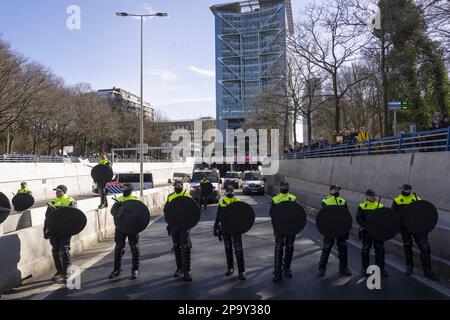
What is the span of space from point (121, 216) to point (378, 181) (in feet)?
35.9

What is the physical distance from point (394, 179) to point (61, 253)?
10882 millimetres

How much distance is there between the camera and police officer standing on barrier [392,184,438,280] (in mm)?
8172

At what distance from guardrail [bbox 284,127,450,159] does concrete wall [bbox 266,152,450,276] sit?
0.38m

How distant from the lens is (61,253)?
8.30 meters

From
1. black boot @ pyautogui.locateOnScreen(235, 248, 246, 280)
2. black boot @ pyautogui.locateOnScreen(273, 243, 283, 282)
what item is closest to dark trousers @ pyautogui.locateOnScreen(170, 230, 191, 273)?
black boot @ pyautogui.locateOnScreen(235, 248, 246, 280)

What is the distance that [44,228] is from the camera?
8.41 m

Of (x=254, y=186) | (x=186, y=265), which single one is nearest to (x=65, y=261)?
(x=186, y=265)

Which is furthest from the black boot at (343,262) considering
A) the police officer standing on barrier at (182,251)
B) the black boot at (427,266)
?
the police officer standing on barrier at (182,251)

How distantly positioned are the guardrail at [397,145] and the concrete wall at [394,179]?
38 cm

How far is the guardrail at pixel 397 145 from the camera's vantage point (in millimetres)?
13314

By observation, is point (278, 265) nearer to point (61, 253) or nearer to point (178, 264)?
point (178, 264)

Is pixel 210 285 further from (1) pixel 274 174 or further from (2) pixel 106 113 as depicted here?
(2) pixel 106 113

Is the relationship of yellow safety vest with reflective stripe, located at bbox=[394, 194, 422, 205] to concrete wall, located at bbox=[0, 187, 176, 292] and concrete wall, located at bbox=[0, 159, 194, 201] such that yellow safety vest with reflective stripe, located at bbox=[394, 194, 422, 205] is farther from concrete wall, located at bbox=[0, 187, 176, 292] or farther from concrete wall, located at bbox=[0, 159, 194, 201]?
concrete wall, located at bbox=[0, 159, 194, 201]
